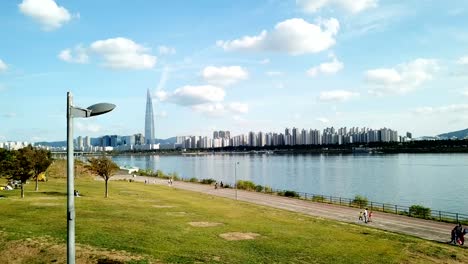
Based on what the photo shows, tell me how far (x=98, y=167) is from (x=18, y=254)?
31.7 m

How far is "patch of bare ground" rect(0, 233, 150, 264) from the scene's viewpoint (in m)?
18.9

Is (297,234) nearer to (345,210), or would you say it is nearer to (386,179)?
(345,210)

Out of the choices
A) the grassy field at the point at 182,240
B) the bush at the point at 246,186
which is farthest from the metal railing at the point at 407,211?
the grassy field at the point at 182,240

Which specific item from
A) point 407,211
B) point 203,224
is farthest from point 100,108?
point 407,211

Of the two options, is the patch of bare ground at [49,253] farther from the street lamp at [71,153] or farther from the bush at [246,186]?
the bush at [246,186]

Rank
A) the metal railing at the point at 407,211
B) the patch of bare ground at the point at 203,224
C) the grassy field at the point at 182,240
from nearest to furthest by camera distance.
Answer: the grassy field at the point at 182,240, the patch of bare ground at the point at 203,224, the metal railing at the point at 407,211

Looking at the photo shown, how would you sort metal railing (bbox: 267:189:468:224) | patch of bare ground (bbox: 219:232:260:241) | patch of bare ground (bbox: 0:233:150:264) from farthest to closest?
1. metal railing (bbox: 267:189:468:224)
2. patch of bare ground (bbox: 219:232:260:241)
3. patch of bare ground (bbox: 0:233:150:264)

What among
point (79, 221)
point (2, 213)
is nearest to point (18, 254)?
Result: point (79, 221)

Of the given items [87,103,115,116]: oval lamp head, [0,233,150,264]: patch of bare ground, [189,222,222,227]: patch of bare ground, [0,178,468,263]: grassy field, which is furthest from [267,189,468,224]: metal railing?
[87,103,115,116]: oval lamp head

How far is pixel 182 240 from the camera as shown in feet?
79.4

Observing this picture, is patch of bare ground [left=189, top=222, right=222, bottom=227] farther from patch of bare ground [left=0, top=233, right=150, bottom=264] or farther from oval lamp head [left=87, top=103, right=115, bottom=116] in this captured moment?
oval lamp head [left=87, top=103, right=115, bottom=116]

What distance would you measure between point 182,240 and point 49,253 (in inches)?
294

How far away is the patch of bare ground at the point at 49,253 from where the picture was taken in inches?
743

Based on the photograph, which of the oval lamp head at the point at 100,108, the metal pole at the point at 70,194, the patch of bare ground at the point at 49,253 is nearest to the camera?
the metal pole at the point at 70,194
